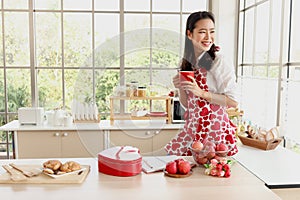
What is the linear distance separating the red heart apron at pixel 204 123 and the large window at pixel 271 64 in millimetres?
882

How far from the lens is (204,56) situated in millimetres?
1627

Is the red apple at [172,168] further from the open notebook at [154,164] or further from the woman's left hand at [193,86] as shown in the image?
the woman's left hand at [193,86]

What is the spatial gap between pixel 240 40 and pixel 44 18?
2261 mm

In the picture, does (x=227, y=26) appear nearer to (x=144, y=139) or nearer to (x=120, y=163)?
(x=144, y=139)

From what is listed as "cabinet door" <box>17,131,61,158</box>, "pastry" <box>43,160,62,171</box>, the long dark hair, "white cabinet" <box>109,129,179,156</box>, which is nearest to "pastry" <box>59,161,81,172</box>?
"pastry" <box>43,160,62,171</box>

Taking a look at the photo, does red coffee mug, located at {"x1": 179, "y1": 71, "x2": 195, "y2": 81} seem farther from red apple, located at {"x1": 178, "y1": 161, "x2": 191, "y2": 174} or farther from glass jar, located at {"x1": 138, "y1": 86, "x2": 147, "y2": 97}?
glass jar, located at {"x1": 138, "y1": 86, "x2": 147, "y2": 97}

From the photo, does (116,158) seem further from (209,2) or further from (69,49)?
(209,2)

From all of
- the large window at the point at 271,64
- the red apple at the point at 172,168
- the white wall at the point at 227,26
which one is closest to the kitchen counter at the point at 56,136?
the large window at the point at 271,64

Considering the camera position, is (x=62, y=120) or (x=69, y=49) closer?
(x=62, y=120)

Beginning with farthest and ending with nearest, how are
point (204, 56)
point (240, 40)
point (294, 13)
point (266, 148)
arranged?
point (240, 40) → point (294, 13) → point (266, 148) → point (204, 56)

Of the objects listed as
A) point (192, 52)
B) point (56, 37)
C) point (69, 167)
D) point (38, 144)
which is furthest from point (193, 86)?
point (56, 37)

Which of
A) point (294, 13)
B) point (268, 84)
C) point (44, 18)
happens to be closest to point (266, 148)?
point (268, 84)

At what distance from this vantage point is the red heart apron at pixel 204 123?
5.52ft

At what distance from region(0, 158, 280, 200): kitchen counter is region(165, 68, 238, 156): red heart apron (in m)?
0.33
